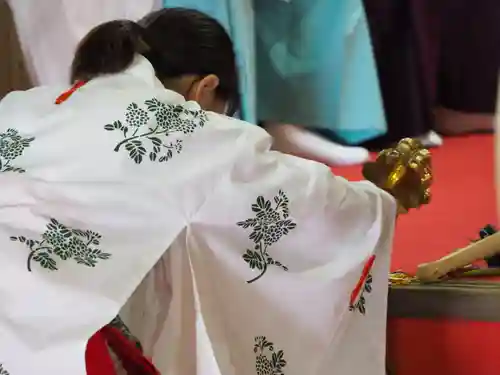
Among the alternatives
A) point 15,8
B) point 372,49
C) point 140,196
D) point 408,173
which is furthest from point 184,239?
point 372,49

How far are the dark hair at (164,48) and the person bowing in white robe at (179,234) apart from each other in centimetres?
2

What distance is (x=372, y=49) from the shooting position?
1.88m

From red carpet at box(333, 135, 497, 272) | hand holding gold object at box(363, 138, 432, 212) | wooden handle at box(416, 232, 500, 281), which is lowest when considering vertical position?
red carpet at box(333, 135, 497, 272)

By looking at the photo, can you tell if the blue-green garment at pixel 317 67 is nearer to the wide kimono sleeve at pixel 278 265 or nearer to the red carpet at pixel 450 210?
the red carpet at pixel 450 210

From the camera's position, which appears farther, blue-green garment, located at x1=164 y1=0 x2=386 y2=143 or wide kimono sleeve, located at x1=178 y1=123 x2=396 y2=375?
blue-green garment, located at x1=164 y1=0 x2=386 y2=143

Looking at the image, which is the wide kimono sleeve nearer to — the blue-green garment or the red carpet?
the red carpet

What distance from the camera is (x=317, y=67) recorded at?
1.85m

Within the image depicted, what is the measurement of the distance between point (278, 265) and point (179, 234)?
0.39ft

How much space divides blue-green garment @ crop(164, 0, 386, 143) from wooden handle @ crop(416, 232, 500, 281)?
2.74 feet

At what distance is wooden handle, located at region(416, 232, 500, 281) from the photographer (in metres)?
1.00

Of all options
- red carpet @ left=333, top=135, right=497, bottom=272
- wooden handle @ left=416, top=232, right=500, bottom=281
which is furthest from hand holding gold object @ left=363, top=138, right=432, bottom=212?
red carpet @ left=333, top=135, right=497, bottom=272

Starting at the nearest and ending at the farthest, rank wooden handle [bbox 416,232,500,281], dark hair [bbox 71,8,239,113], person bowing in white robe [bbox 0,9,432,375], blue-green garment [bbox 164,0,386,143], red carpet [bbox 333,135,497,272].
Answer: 1. person bowing in white robe [bbox 0,9,432,375]
2. dark hair [bbox 71,8,239,113]
3. wooden handle [bbox 416,232,500,281]
4. red carpet [bbox 333,135,497,272]
5. blue-green garment [bbox 164,0,386,143]

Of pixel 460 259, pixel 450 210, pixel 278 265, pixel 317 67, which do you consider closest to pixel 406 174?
Result: pixel 460 259

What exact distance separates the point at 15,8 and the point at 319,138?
763mm
